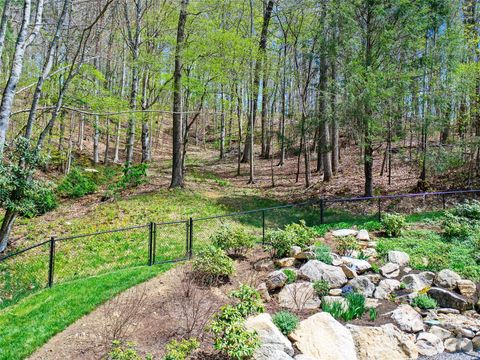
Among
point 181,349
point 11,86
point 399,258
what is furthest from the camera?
point 11,86

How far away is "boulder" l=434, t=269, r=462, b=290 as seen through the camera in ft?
23.7

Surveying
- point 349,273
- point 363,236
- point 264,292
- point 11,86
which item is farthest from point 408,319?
point 11,86

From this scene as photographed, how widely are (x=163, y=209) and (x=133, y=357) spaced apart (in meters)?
8.77

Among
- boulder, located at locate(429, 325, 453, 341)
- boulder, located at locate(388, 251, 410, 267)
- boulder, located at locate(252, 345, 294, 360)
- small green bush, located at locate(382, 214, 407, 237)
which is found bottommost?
boulder, located at locate(429, 325, 453, 341)

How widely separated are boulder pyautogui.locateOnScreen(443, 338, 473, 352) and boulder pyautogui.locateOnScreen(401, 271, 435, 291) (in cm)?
143

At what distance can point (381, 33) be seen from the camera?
13.7m

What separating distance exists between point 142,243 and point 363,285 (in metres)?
5.80

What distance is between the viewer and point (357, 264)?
7.92 meters

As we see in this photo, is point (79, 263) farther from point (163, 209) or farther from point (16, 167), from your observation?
point (163, 209)

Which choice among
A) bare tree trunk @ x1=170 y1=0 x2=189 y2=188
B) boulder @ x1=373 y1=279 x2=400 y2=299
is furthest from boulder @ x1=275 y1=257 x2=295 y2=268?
bare tree trunk @ x1=170 y1=0 x2=189 y2=188

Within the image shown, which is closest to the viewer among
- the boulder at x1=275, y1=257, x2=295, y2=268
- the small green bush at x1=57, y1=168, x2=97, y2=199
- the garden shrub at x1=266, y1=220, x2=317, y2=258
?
the boulder at x1=275, y1=257, x2=295, y2=268

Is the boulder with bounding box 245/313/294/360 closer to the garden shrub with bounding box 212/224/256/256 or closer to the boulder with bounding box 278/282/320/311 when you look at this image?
the boulder with bounding box 278/282/320/311

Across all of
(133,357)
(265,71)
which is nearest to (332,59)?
(265,71)

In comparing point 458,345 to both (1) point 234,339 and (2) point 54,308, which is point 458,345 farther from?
(2) point 54,308
